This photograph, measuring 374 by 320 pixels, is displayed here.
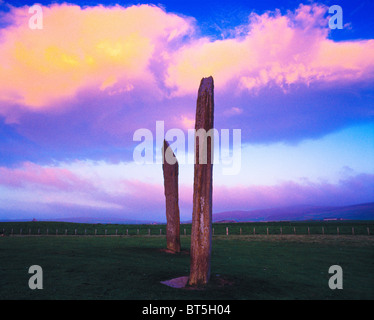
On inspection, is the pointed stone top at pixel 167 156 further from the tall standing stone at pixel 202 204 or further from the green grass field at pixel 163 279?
the tall standing stone at pixel 202 204

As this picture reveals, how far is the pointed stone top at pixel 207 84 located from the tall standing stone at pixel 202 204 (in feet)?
1.92

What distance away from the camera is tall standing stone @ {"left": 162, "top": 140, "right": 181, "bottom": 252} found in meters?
22.6

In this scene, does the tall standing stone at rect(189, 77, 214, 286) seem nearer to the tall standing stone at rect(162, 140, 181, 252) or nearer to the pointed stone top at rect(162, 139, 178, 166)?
the tall standing stone at rect(162, 140, 181, 252)

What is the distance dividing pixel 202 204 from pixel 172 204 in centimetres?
1127

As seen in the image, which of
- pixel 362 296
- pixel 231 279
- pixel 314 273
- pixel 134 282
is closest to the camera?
pixel 362 296

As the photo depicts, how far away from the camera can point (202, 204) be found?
11.9 meters

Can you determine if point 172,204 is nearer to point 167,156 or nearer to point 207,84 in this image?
point 167,156

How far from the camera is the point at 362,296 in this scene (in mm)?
10445

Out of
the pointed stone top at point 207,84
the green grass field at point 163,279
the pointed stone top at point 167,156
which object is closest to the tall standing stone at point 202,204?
the pointed stone top at point 207,84
